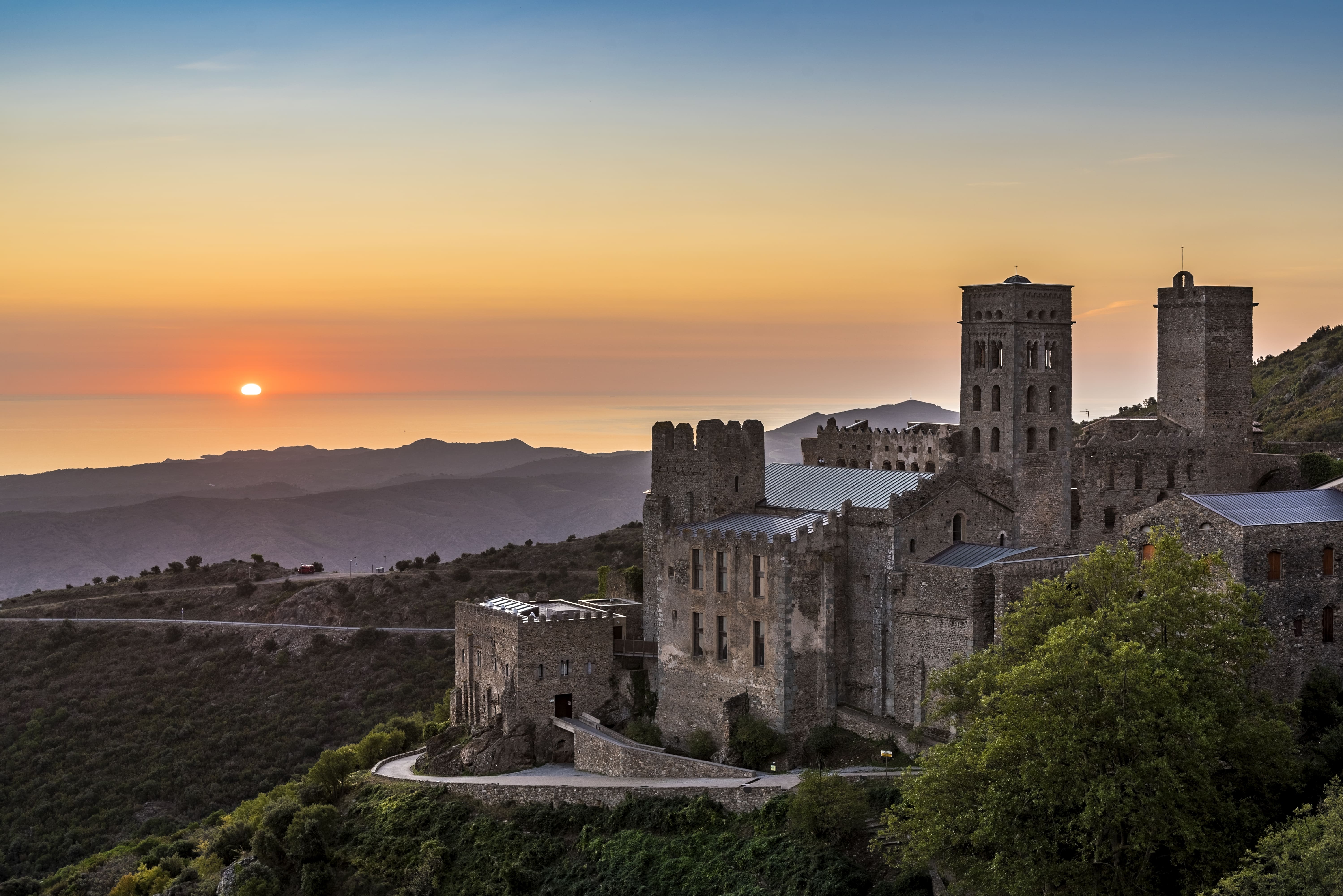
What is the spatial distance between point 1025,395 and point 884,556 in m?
9.79

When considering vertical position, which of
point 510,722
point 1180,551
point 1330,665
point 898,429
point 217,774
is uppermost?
point 898,429

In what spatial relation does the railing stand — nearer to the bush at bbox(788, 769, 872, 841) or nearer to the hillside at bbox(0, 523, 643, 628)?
the bush at bbox(788, 769, 872, 841)

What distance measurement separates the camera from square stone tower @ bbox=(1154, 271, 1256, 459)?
71625 millimetres

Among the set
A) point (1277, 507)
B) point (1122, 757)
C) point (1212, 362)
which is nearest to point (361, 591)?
point (1212, 362)

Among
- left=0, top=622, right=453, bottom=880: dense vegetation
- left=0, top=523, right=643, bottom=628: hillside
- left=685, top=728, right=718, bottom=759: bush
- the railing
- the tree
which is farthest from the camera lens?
left=0, top=523, right=643, bottom=628: hillside

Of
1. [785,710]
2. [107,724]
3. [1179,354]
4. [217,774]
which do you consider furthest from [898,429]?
[107,724]

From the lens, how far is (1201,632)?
3941 centimetres

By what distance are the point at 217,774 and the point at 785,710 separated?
42.4 m

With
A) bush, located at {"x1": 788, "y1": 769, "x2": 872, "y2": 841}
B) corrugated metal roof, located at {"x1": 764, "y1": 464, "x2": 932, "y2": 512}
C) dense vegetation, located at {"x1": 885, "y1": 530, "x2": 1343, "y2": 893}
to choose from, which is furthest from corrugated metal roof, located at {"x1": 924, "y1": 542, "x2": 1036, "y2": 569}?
dense vegetation, located at {"x1": 885, "y1": 530, "x2": 1343, "y2": 893}

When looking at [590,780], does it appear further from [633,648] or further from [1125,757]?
[1125,757]

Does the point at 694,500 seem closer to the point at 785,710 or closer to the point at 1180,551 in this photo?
the point at 785,710

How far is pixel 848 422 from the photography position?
86812mm

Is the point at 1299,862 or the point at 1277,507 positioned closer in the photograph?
the point at 1299,862

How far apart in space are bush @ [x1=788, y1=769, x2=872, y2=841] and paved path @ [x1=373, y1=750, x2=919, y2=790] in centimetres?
185
